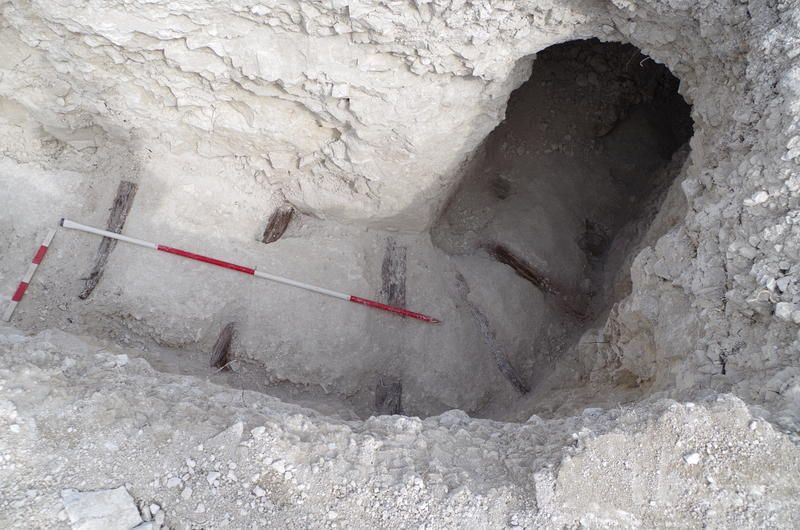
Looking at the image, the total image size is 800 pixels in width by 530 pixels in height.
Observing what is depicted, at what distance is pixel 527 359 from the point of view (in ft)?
16.9

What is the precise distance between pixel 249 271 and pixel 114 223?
105 cm

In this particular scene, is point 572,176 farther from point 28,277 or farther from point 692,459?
point 28,277

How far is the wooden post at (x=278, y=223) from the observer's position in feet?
15.9

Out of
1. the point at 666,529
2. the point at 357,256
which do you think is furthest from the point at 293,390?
the point at 666,529

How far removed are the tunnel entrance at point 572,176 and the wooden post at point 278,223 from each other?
146 centimetres

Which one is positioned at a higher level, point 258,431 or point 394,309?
point 394,309

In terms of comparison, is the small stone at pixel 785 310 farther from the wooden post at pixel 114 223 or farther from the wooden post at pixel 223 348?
the wooden post at pixel 114 223

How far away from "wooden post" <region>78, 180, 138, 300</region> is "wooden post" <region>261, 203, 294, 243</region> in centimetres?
104

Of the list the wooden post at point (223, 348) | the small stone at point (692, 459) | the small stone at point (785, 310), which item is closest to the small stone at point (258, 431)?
the small stone at point (692, 459)

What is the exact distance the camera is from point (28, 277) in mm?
4059

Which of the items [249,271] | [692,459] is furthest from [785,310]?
[249,271]

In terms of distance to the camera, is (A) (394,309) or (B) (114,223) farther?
(A) (394,309)

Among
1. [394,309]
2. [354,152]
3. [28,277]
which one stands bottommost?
[28,277]

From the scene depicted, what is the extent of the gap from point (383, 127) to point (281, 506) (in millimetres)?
2738
